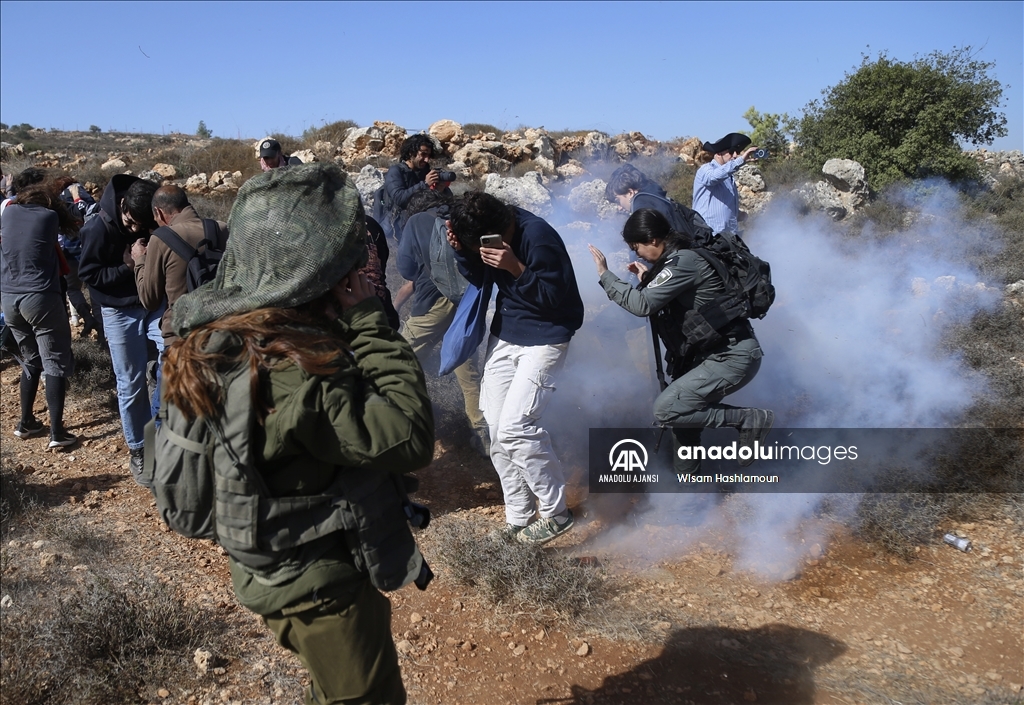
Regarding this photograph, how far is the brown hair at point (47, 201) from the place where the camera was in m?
4.56

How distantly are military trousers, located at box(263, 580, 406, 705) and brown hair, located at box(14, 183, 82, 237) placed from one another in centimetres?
415

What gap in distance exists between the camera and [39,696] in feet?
8.38

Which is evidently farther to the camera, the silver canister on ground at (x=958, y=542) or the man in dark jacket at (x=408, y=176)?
the man in dark jacket at (x=408, y=176)

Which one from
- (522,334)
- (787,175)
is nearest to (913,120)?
(787,175)

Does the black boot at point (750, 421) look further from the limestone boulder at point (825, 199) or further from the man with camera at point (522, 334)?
the limestone boulder at point (825, 199)

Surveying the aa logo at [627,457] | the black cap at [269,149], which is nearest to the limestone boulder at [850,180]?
the aa logo at [627,457]

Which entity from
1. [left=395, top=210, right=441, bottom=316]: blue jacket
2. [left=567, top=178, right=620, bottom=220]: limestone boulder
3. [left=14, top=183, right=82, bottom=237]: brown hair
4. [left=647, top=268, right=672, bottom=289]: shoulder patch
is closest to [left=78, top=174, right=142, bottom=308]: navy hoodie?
[left=14, top=183, right=82, bottom=237]: brown hair

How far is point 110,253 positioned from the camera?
394 cm

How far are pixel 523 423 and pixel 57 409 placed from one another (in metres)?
3.49

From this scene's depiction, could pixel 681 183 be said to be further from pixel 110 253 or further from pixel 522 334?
pixel 110 253

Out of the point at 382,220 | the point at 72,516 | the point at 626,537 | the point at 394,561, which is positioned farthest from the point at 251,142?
the point at 394,561

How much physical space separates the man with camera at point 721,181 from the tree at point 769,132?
29.3 feet

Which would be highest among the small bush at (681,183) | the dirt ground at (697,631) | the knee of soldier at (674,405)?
the small bush at (681,183)

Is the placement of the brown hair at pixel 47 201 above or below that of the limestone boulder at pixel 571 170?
below
